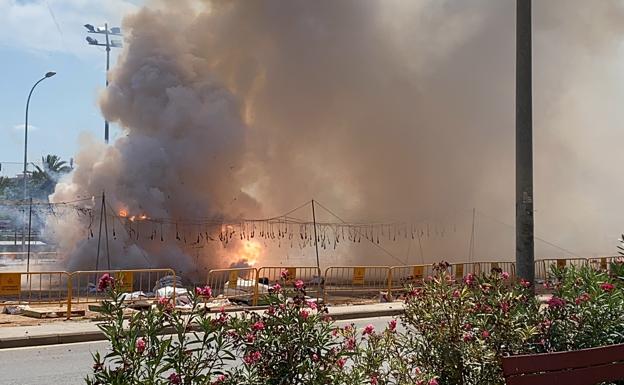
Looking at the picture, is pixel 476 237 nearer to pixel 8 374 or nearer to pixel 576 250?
pixel 576 250

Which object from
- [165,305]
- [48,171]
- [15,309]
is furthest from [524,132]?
[48,171]

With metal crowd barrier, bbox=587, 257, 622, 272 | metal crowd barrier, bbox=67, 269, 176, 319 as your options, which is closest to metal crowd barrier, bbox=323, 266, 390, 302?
metal crowd barrier, bbox=67, 269, 176, 319

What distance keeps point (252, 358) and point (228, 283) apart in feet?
38.0

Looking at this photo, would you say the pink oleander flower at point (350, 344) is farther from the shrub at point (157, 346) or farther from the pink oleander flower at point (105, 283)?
the pink oleander flower at point (105, 283)

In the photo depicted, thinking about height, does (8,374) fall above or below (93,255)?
below

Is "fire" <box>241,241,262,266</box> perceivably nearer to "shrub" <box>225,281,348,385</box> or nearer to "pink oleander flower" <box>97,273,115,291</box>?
"shrub" <box>225,281,348,385</box>

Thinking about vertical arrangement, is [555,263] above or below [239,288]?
above

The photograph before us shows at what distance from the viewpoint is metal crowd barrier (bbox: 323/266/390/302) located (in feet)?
55.5

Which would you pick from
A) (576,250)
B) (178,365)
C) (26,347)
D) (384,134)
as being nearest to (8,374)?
(26,347)

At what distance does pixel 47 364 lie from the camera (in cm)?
822

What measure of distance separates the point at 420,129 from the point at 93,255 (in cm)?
1299

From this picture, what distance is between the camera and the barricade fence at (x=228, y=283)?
42.8 feet

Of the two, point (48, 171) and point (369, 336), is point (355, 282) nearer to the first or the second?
point (369, 336)

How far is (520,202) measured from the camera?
5.79 metres
